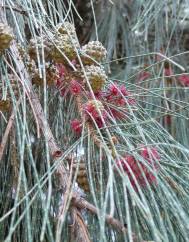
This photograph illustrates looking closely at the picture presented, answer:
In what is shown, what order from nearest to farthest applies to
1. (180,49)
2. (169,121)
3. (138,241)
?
(138,241), (169,121), (180,49)

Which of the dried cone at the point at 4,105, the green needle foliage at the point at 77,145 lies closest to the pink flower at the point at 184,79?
the green needle foliage at the point at 77,145

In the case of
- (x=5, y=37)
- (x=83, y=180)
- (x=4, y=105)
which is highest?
(x=5, y=37)

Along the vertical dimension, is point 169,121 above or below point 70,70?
below

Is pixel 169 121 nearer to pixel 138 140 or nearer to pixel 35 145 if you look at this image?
pixel 35 145

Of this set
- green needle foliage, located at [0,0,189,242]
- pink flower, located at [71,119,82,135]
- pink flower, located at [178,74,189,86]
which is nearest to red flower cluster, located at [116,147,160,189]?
green needle foliage, located at [0,0,189,242]

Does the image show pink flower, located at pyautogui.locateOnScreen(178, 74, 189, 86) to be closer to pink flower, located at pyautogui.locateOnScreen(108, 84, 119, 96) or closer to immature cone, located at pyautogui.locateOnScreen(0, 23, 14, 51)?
pink flower, located at pyautogui.locateOnScreen(108, 84, 119, 96)

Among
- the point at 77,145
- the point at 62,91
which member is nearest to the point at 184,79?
the point at 62,91

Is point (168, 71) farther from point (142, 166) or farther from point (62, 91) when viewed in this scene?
point (142, 166)

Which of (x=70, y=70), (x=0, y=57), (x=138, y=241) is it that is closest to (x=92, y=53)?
(x=70, y=70)
